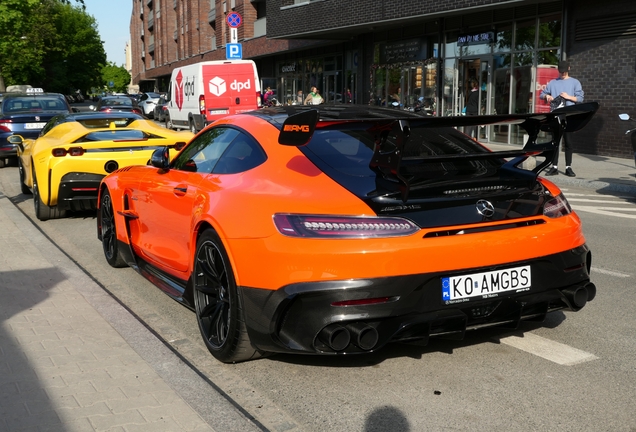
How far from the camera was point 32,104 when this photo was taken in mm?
18812

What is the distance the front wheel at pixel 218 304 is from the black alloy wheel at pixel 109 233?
2.28 m

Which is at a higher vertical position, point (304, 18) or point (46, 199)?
point (304, 18)

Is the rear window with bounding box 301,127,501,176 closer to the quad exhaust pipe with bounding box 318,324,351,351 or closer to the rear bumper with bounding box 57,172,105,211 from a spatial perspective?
the quad exhaust pipe with bounding box 318,324,351,351

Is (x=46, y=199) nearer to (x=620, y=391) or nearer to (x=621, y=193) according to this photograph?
(x=620, y=391)

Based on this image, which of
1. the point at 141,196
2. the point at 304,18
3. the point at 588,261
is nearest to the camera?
the point at 588,261

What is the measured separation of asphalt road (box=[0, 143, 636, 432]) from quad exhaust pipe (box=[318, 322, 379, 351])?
0.29 meters

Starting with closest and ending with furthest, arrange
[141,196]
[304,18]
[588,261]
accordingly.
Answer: [588,261]
[141,196]
[304,18]

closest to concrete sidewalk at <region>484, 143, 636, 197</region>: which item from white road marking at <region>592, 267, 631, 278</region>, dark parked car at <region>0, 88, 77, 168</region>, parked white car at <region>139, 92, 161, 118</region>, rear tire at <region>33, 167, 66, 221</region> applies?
white road marking at <region>592, 267, 631, 278</region>

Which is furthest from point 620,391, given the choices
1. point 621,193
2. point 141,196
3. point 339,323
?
point 621,193

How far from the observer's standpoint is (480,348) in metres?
4.53

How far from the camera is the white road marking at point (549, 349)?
4.33m

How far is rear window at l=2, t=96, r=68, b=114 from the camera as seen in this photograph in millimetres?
18422

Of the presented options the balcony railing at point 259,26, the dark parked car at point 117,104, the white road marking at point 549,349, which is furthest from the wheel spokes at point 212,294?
the balcony railing at point 259,26

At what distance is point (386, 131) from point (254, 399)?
5.07ft
